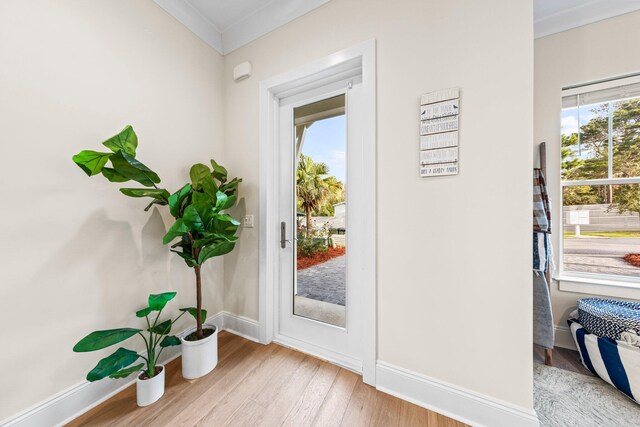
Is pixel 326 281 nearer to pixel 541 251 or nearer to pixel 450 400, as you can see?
pixel 450 400

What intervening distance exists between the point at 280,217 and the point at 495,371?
1.74m

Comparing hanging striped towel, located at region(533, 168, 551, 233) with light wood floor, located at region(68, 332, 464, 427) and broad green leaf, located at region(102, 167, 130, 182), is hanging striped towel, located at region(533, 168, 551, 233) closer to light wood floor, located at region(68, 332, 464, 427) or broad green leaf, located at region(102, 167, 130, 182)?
light wood floor, located at region(68, 332, 464, 427)

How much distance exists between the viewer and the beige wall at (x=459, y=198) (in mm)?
1169

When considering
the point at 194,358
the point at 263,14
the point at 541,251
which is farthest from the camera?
the point at 263,14

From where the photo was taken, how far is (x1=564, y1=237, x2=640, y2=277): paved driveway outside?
1.83m

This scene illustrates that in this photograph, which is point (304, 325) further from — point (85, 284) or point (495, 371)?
point (85, 284)

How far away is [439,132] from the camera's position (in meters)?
1.33

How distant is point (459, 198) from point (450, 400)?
115cm

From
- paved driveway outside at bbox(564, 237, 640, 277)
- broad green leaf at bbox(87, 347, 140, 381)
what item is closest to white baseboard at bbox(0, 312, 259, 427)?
broad green leaf at bbox(87, 347, 140, 381)

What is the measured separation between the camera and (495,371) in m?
1.22

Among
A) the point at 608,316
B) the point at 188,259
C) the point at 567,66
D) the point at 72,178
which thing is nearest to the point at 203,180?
the point at 188,259

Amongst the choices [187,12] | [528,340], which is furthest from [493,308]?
[187,12]

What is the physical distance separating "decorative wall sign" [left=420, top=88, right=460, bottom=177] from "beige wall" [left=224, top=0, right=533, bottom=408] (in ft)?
0.14

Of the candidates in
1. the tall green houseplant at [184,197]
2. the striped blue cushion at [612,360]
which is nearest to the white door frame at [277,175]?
the tall green houseplant at [184,197]
